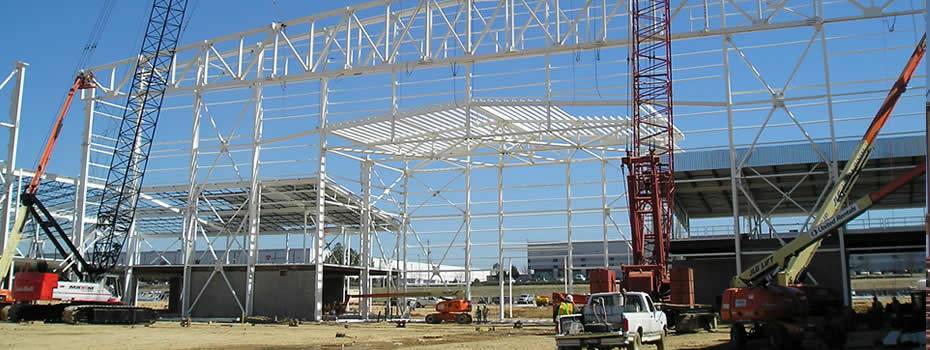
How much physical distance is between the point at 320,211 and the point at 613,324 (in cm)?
3143

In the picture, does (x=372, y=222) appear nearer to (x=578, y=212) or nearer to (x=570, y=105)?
(x=578, y=212)

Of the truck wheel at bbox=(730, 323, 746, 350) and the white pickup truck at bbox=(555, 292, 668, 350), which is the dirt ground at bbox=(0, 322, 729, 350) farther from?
the white pickup truck at bbox=(555, 292, 668, 350)

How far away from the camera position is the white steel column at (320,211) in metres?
49.1

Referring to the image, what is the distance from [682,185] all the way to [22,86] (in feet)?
141

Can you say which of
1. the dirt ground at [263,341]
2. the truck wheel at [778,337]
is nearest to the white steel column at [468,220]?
the dirt ground at [263,341]

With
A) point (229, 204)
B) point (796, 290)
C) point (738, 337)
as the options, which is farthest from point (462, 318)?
point (738, 337)

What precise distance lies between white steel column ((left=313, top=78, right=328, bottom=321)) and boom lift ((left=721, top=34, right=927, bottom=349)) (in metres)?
27.7

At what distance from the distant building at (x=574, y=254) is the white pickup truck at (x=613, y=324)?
23.4 meters

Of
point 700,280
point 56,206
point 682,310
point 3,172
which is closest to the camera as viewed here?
point 682,310

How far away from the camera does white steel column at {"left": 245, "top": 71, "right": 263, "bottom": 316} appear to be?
1977 inches

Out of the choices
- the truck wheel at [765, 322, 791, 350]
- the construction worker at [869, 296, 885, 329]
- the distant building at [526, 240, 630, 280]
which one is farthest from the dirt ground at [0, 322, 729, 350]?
the distant building at [526, 240, 630, 280]

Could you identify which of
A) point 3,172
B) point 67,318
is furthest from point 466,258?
point 3,172

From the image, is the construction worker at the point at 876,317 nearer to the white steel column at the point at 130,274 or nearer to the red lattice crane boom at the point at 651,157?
the red lattice crane boom at the point at 651,157

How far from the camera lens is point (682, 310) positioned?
111 feet
